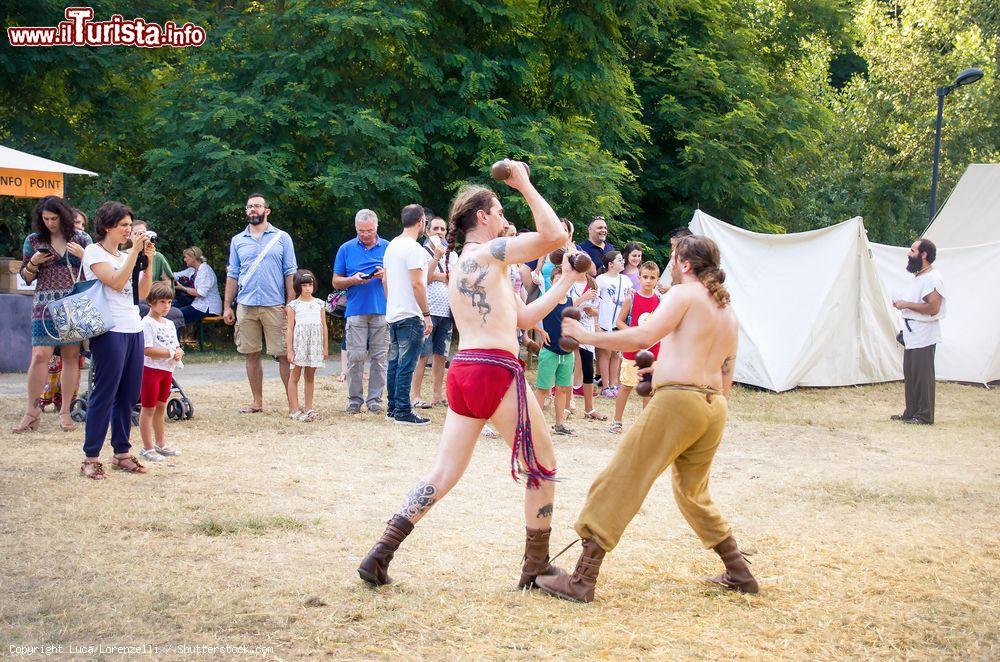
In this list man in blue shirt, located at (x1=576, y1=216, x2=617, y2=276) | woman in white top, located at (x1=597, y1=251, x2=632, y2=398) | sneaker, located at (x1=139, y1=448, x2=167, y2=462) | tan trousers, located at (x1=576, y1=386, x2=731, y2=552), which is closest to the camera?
tan trousers, located at (x1=576, y1=386, x2=731, y2=552)

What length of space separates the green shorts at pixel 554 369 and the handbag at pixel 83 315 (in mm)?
4132

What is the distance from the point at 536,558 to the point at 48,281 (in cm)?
571

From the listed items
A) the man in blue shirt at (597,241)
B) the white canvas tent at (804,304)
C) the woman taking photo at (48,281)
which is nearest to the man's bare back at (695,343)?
the woman taking photo at (48,281)

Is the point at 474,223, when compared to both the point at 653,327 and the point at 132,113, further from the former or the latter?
the point at 132,113

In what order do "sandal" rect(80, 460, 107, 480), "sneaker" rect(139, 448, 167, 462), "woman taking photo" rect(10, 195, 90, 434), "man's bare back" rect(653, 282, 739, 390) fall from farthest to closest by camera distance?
1. "woman taking photo" rect(10, 195, 90, 434)
2. "sneaker" rect(139, 448, 167, 462)
3. "sandal" rect(80, 460, 107, 480)
4. "man's bare back" rect(653, 282, 739, 390)

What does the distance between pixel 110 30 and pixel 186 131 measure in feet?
9.01

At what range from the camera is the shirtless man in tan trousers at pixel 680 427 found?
175 inches

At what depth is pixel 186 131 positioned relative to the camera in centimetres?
1520

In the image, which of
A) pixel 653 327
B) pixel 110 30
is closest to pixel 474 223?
pixel 653 327

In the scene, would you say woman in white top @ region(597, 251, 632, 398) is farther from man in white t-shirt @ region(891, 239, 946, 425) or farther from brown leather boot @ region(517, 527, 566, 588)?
brown leather boot @ region(517, 527, 566, 588)

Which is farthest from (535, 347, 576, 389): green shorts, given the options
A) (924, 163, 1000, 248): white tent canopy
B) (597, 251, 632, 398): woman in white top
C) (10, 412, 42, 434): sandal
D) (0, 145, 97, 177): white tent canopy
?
(924, 163, 1000, 248): white tent canopy

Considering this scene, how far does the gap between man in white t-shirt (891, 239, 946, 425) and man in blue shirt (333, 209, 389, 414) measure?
18.8 ft

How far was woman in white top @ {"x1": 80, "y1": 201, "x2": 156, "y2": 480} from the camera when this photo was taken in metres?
6.44

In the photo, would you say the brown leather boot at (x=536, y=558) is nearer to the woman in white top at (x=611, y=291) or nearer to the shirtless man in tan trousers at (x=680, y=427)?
the shirtless man in tan trousers at (x=680, y=427)
